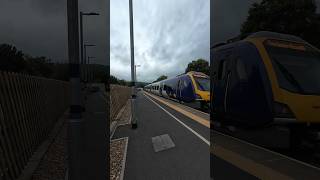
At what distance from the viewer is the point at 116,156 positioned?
862cm

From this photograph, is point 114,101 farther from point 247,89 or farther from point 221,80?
point 247,89

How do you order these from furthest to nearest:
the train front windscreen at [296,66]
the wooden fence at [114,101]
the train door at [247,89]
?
the wooden fence at [114,101], the train door at [247,89], the train front windscreen at [296,66]

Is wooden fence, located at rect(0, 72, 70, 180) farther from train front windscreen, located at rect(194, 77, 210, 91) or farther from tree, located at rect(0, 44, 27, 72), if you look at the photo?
tree, located at rect(0, 44, 27, 72)

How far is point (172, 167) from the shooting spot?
289 inches

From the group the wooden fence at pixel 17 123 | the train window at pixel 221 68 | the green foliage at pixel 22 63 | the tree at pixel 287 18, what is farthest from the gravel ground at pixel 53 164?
the green foliage at pixel 22 63

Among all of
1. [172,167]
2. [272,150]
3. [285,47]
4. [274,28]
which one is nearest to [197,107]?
Result: [274,28]

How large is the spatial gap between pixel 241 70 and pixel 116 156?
5.32 metres

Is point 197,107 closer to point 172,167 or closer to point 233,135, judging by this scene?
point 233,135

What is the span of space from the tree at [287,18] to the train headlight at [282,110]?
831 inches

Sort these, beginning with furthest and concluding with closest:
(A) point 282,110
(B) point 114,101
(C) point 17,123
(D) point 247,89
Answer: (B) point 114,101
(D) point 247,89
(A) point 282,110
(C) point 17,123

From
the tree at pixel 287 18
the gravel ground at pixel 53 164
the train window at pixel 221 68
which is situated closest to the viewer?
the gravel ground at pixel 53 164

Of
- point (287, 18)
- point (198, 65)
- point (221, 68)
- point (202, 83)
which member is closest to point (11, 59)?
point (202, 83)

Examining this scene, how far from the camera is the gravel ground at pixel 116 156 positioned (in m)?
6.93

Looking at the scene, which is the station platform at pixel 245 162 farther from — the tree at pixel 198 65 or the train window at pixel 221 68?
the tree at pixel 198 65
